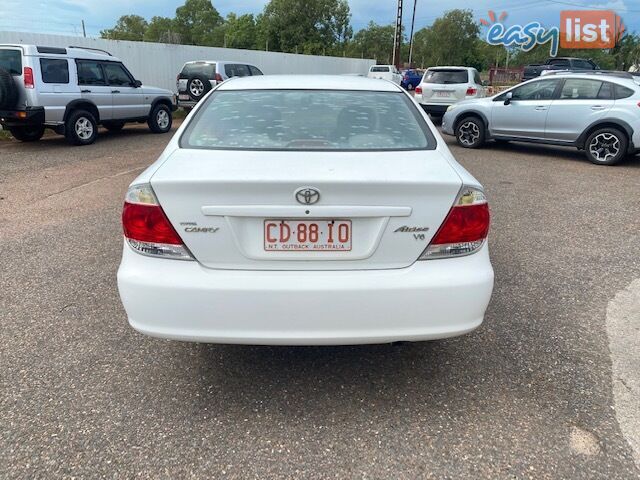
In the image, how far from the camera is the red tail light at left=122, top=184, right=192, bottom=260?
2.37m

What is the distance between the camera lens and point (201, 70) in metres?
15.8

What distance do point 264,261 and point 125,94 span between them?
10.9m

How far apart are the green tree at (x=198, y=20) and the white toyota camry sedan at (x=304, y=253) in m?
89.2

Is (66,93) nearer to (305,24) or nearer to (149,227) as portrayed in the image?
(149,227)

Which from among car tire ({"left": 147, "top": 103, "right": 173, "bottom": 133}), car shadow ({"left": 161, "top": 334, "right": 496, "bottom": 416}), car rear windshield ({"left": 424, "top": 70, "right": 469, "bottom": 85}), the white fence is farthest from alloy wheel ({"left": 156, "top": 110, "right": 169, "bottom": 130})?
car shadow ({"left": 161, "top": 334, "right": 496, "bottom": 416})

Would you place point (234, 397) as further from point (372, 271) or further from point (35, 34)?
point (35, 34)

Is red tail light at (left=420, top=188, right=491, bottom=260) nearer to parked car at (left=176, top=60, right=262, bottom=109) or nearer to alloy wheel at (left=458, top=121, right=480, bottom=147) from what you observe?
alloy wheel at (left=458, top=121, right=480, bottom=147)

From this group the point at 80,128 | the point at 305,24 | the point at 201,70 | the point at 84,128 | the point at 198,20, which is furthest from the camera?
the point at 198,20

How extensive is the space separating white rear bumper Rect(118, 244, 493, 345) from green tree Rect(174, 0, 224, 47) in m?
89.4

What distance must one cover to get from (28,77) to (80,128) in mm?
1414

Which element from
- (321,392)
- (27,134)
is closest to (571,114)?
(321,392)

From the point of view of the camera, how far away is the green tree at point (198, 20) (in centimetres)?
8469

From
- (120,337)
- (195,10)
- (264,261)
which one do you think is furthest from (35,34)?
(195,10)

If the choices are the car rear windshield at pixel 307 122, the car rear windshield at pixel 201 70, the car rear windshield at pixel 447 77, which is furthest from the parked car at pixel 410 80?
the car rear windshield at pixel 307 122
